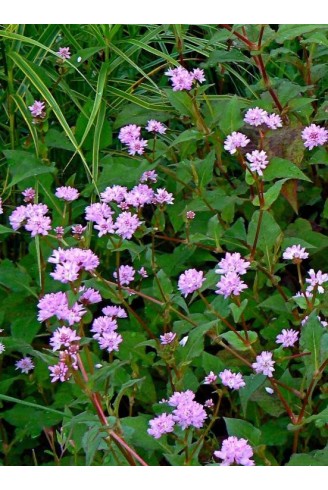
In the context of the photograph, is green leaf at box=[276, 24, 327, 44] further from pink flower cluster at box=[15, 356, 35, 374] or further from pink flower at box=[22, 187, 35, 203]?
pink flower cluster at box=[15, 356, 35, 374]

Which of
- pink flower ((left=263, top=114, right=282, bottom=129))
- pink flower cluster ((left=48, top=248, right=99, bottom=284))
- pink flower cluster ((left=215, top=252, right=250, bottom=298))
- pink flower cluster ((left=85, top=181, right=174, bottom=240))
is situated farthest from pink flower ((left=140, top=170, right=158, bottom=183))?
pink flower cluster ((left=48, top=248, right=99, bottom=284))

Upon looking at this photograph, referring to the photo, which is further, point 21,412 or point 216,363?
point 21,412

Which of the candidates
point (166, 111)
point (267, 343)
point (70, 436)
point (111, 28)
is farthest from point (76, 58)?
point (70, 436)

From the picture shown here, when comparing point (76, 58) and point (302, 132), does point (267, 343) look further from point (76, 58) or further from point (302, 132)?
point (76, 58)

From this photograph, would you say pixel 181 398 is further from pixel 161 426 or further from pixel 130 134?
pixel 130 134

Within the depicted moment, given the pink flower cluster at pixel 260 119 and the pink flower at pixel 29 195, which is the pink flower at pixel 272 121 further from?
the pink flower at pixel 29 195

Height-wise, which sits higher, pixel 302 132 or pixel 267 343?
pixel 302 132
